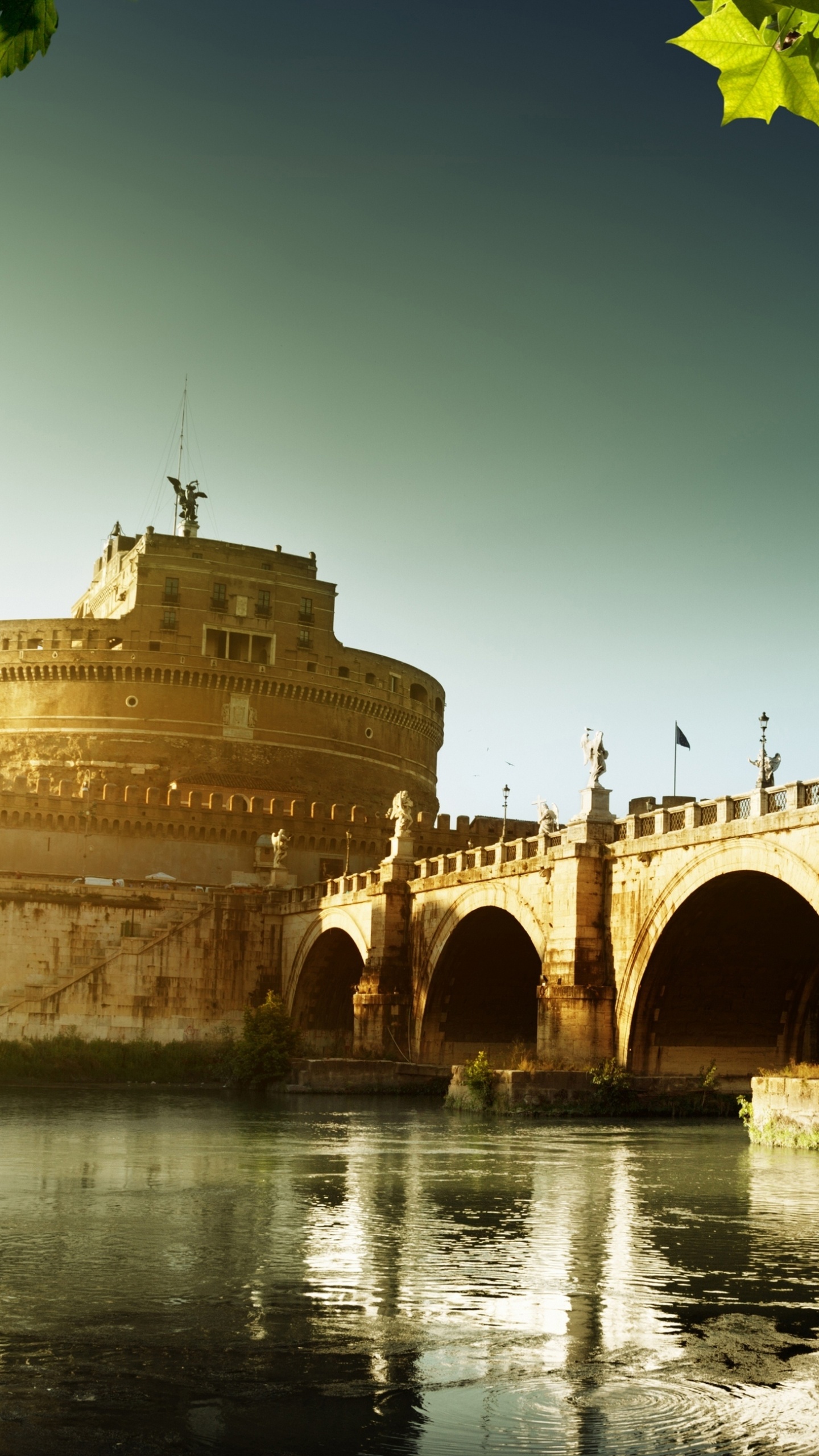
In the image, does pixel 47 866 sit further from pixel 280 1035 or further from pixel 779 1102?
pixel 779 1102

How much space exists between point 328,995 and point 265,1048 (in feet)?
31.0

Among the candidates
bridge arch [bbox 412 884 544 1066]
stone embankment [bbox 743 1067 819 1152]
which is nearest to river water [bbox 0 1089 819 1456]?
stone embankment [bbox 743 1067 819 1152]

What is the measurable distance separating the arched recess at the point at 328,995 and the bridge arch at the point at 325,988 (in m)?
0.02

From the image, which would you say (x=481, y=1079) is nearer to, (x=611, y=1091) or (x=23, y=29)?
(x=611, y=1091)

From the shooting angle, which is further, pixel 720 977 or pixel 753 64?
pixel 720 977

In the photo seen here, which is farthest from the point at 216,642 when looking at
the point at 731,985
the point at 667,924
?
the point at 667,924

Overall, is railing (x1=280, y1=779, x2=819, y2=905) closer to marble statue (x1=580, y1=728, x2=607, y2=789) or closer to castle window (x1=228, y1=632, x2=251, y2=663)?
marble statue (x1=580, y1=728, x2=607, y2=789)

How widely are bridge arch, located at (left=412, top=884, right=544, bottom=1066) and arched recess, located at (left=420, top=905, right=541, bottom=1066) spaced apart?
2 centimetres

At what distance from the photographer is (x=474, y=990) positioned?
150 feet

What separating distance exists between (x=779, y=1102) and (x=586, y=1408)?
16.7 m

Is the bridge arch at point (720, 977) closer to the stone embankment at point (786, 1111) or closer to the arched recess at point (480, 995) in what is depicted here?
the stone embankment at point (786, 1111)

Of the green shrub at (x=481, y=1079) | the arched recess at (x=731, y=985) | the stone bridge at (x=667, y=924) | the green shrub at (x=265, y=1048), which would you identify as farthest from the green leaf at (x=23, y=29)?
the green shrub at (x=265, y=1048)

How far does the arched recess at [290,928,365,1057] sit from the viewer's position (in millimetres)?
56094

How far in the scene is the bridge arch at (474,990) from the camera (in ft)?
143
